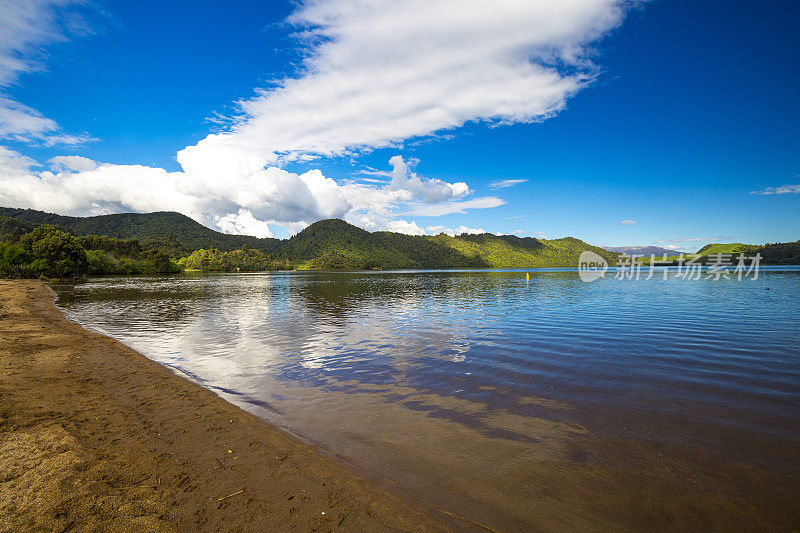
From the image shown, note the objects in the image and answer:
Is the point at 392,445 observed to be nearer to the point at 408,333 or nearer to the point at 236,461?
the point at 236,461

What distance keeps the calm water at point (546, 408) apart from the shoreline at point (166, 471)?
0.91 m

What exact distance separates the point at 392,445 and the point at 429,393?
3.98 meters

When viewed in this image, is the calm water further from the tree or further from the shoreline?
the tree

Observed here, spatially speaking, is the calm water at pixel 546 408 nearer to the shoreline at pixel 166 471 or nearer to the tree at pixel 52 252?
the shoreline at pixel 166 471

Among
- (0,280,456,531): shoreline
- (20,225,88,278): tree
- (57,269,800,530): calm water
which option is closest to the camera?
(0,280,456,531): shoreline

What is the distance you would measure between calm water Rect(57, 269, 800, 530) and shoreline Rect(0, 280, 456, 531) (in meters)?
0.91

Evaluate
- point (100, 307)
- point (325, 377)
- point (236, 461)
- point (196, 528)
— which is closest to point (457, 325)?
point (325, 377)

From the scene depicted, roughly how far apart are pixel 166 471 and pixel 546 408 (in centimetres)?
1011

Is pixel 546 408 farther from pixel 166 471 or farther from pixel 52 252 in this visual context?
pixel 52 252

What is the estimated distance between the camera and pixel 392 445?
8570 mm

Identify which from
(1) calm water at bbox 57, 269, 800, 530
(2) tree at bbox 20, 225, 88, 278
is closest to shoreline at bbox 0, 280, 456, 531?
(1) calm water at bbox 57, 269, 800, 530

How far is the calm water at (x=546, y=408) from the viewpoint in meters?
6.46

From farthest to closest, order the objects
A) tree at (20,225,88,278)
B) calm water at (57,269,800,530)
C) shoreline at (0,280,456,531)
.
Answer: tree at (20,225,88,278) → calm water at (57,269,800,530) → shoreline at (0,280,456,531)

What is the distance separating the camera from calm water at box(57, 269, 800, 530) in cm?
646
